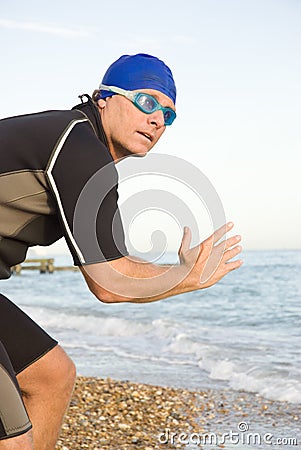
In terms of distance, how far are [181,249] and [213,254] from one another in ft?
0.44

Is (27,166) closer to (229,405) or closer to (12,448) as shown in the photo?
(12,448)

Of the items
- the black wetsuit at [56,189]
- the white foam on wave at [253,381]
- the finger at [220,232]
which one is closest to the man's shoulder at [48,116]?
the black wetsuit at [56,189]

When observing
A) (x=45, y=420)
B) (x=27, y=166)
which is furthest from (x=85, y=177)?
(x=45, y=420)

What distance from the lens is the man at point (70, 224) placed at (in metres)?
2.87

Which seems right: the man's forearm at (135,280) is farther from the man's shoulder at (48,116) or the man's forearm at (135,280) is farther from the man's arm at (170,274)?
the man's shoulder at (48,116)

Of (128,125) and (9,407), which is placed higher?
(128,125)

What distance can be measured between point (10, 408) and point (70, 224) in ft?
2.40

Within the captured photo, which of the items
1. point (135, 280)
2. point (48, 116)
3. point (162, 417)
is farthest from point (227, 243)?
point (162, 417)

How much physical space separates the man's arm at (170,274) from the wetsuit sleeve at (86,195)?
86mm

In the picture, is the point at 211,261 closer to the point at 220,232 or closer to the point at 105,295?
the point at 220,232

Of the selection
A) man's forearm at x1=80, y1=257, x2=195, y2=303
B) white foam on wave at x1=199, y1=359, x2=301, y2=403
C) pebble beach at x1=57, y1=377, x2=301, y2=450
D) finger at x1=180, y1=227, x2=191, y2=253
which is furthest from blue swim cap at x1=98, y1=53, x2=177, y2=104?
white foam on wave at x1=199, y1=359, x2=301, y2=403

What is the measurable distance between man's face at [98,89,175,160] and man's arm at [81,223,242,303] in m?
0.51

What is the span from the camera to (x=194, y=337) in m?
15.3

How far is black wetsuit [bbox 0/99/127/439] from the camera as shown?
2857 mm
